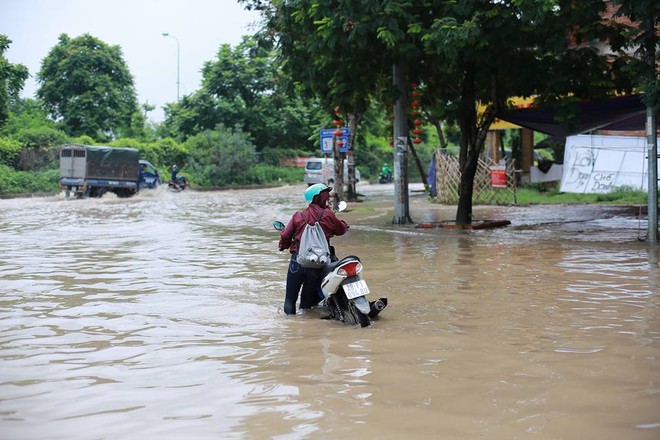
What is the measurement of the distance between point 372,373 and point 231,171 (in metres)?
40.1

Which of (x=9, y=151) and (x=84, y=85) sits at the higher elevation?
(x=84, y=85)

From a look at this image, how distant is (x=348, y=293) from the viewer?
7402 mm

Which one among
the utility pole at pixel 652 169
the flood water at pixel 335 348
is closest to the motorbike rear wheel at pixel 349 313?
the flood water at pixel 335 348

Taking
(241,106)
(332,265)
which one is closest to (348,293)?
(332,265)

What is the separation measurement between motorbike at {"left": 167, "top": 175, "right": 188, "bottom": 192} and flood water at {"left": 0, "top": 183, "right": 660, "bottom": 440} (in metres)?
26.1

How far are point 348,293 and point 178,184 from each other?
111 feet

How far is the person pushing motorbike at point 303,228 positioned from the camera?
8.12m

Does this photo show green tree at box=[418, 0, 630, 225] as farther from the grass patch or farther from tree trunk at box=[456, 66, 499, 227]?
the grass patch

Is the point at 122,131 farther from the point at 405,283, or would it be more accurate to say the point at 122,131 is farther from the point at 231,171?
the point at 405,283

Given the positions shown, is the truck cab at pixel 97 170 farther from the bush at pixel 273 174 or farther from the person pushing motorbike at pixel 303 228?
the person pushing motorbike at pixel 303 228

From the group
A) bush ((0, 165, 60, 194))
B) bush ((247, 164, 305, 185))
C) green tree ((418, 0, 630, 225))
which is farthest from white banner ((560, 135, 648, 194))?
bush ((247, 164, 305, 185))

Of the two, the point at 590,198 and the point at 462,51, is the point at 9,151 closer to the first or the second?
the point at 590,198

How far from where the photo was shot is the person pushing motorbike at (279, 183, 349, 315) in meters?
8.12

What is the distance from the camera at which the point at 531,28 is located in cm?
1560
